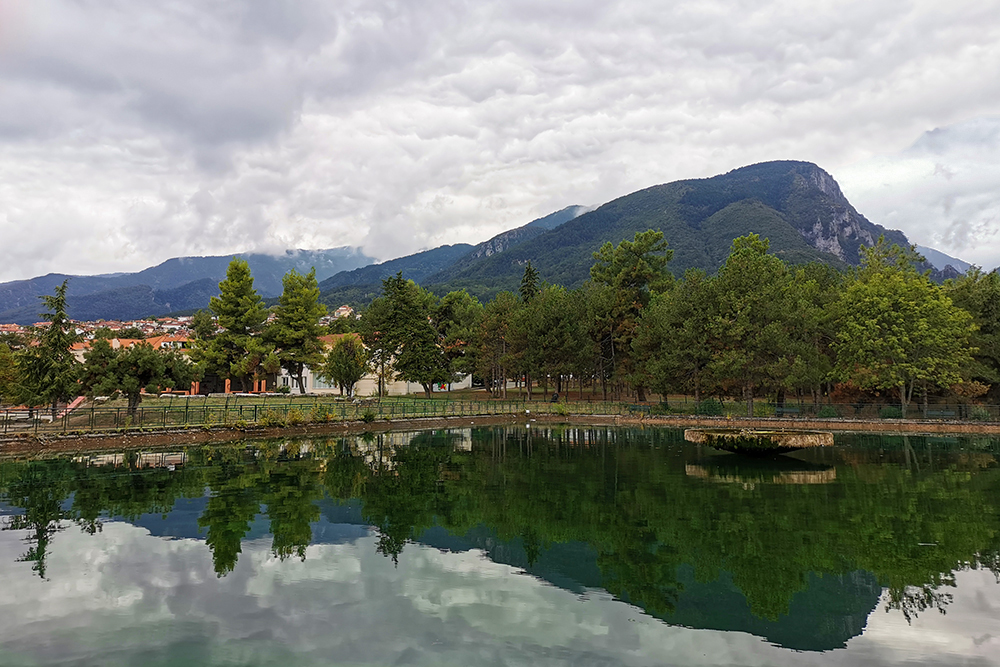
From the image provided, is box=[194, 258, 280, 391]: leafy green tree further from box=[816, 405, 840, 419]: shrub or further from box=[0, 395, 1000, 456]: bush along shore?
box=[816, 405, 840, 419]: shrub

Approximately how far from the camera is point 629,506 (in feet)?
52.5

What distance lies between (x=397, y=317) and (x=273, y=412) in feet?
112

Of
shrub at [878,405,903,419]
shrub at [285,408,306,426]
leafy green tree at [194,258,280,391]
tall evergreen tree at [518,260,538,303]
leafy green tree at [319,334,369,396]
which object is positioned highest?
tall evergreen tree at [518,260,538,303]

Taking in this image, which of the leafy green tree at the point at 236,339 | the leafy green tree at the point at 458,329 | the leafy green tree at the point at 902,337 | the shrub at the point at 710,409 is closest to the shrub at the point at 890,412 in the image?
the leafy green tree at the point at 902,337

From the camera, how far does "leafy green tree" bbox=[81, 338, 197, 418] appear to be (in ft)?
107

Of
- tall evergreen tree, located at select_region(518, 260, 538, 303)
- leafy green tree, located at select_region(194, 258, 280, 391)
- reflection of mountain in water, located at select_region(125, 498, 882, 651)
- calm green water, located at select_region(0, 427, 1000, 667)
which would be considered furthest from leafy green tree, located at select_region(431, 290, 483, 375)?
reflection of mountain in water, located at select_region(125, 498, 882, 651)

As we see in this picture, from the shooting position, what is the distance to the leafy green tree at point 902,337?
142ft

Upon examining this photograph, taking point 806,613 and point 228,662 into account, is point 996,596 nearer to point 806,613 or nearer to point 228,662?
point 806,613

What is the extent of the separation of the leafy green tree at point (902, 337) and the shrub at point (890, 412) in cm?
70

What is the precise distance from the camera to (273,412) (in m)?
37.4

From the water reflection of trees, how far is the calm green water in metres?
0.09

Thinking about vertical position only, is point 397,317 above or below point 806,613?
above

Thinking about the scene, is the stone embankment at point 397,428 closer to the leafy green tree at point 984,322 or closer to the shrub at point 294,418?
the shrub at point 294,418

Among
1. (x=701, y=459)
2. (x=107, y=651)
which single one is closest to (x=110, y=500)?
(x=107, y=651)
